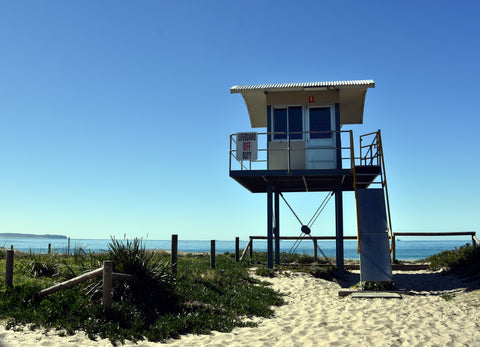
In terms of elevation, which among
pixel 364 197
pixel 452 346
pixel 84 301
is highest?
pixel 364 197

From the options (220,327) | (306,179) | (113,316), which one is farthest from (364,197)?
(113,316)

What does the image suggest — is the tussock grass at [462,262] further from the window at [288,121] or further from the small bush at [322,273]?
the window at [288,121]

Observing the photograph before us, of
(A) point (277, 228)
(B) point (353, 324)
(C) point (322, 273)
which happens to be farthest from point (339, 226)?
(B) point (353, 324)

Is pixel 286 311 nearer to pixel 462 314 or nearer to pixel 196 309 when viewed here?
pixel 196 309

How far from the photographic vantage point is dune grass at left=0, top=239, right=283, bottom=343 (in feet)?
26.8

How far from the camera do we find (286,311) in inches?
415

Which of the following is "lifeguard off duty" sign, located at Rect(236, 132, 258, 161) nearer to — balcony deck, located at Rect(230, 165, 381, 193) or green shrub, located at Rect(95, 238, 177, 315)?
balcony deck, located at Rect(230, 165, 381, 193)

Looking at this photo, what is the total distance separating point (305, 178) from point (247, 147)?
2878mm

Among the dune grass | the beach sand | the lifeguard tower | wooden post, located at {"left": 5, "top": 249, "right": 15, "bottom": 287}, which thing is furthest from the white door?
wooden post, located at {"left": 5, "top": 249, "right": 15, "bottom": 287}

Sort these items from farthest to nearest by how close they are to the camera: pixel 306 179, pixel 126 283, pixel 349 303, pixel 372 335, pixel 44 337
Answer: pixel 306 179
pixel 349 303
pixel 126 283
pixel 372 335
pixel 44 337

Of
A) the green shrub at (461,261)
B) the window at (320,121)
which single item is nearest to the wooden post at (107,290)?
the window at (320,121)

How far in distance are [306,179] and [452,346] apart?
10.2 meters

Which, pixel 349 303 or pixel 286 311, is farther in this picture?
pixel 349 303

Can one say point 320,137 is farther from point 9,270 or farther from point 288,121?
point 9,270
